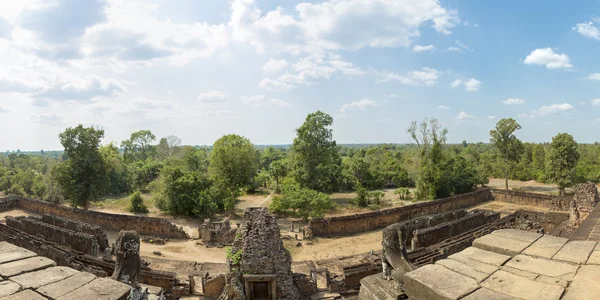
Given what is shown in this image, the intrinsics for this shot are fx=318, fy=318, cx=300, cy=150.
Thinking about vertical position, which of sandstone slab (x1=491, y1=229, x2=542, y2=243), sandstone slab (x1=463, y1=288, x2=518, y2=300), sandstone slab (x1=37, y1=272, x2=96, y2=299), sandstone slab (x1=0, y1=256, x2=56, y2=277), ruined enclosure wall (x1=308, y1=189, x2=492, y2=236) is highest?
sandstone slab (x1=491, y1=229, x2=542, y2=243)

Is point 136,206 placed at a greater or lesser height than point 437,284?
lesser

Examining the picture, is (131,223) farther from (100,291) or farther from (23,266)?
(100,291)

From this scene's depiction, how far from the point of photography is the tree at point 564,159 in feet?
87.7

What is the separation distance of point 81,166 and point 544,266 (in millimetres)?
25407

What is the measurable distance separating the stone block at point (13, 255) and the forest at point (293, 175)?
58.7 ft

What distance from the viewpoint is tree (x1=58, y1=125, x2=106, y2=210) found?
2134cm

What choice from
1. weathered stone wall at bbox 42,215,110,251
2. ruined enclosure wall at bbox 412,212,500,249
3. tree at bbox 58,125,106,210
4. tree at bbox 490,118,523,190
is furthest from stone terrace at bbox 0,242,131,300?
tree at bbox 490,118,523,190

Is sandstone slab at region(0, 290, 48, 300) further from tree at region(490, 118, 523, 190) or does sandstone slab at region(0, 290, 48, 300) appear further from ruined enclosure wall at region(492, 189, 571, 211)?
tree at region(490, 118, 523, 190)

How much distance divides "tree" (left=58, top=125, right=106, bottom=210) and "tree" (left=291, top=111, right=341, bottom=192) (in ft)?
51.8

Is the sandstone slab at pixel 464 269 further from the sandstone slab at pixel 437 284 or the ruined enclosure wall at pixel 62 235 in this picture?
the ruined enclosure wall at pixel 62 235

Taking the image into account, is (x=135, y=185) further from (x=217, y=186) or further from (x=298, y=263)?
(x=298, y=263)

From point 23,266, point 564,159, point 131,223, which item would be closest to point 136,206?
point 131,223

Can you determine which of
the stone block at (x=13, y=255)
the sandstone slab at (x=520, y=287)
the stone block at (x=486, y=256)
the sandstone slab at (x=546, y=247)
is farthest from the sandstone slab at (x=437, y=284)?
the stone block at (x=13, y=255)

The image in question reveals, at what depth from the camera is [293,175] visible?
30.6 m
